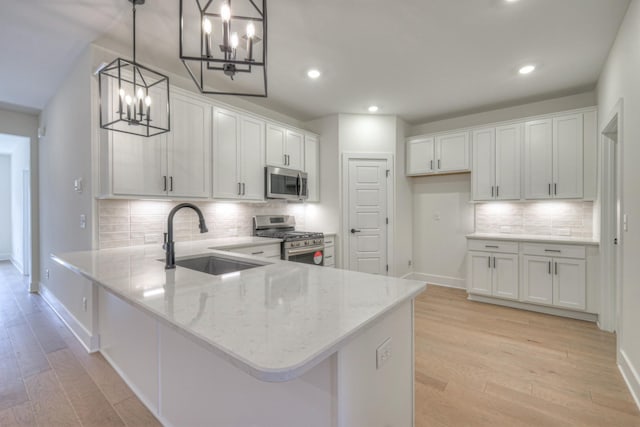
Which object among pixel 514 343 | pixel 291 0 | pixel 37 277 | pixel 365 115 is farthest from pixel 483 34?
pixel 37 277

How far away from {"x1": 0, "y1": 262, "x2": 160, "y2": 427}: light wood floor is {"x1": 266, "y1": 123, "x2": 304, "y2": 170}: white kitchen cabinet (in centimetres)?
270

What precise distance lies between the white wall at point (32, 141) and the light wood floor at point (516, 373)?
17.0ft

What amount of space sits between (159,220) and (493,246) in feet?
13.2

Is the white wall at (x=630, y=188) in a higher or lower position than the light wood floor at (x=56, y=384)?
higher

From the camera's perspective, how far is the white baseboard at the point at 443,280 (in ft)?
15.1

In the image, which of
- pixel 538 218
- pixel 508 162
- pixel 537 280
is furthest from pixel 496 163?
pixel 537 280

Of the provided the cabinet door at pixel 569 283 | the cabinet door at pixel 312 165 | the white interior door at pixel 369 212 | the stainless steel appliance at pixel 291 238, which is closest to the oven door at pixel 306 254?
the stainless steel appliance at pixel 291 238

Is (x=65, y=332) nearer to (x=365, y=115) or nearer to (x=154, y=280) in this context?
(x=154, y=280)

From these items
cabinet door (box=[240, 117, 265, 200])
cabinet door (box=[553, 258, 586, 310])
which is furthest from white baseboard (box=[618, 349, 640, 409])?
cabinet door (box=[240, 117, 265, 200])

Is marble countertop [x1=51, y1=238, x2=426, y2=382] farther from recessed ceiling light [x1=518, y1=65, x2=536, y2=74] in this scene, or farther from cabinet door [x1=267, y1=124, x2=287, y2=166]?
recessed ceiling light [x1=518, y1=65, x2=536, y2=74]

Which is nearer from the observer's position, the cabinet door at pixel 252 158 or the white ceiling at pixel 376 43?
the white ceiling at pixel 376 43

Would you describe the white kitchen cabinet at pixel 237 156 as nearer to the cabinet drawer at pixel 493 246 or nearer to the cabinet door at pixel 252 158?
the cabinet door at pixel 252 158

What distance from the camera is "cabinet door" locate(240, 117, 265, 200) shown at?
3.48 meters

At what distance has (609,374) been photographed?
2.20 m
